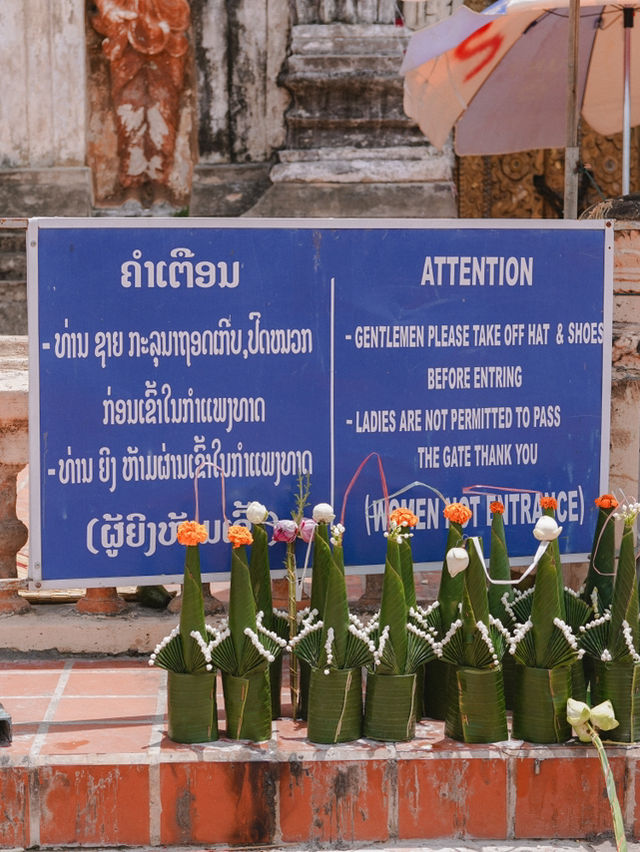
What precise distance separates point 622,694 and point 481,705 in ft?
1.15

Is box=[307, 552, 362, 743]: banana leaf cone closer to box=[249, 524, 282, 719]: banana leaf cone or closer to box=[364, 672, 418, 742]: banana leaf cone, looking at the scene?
box=[364, 672, 418, 742]: banana leaf cone

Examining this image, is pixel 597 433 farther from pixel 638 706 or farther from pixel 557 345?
pixel 638 706

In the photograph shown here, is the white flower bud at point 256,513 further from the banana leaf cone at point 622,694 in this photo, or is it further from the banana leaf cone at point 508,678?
the banana leaf cone at point 622,694

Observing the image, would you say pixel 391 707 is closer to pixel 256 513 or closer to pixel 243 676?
pixel 243 676

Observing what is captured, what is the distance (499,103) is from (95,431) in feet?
14.6

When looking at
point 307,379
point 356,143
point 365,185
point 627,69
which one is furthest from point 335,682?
point 356,143

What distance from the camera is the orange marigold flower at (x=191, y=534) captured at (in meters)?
3.03

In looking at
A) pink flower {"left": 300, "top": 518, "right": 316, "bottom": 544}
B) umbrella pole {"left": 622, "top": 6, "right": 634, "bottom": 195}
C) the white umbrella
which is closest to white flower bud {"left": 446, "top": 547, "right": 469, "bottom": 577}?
pink flower {"left": 300, "top": 518, "right": 316, "bottom": 544}

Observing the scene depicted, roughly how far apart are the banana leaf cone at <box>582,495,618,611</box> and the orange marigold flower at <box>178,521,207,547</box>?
1128mm

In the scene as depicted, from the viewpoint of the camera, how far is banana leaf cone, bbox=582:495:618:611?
3469 mm

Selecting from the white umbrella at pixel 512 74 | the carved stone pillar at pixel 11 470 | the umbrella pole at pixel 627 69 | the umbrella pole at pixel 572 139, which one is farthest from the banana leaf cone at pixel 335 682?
the white umbrella at pixel 512 74

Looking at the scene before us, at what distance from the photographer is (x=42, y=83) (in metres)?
8.25

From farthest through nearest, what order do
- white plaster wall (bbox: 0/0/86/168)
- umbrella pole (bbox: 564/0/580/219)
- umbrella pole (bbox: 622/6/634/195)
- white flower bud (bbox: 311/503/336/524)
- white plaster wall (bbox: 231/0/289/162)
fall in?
white plaster wall (bbox: 231/0/289/162) → white plaster wall (bbox: 0/0/86/168) → umbrella pole (bbox: 622/6/634/195) → umbrella pole (bbox: 564/0/580/219) → white flower bud (bbox: 311/503/336/524)

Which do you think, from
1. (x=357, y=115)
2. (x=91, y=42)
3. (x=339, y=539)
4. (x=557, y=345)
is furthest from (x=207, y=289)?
(x=91, y=42)
